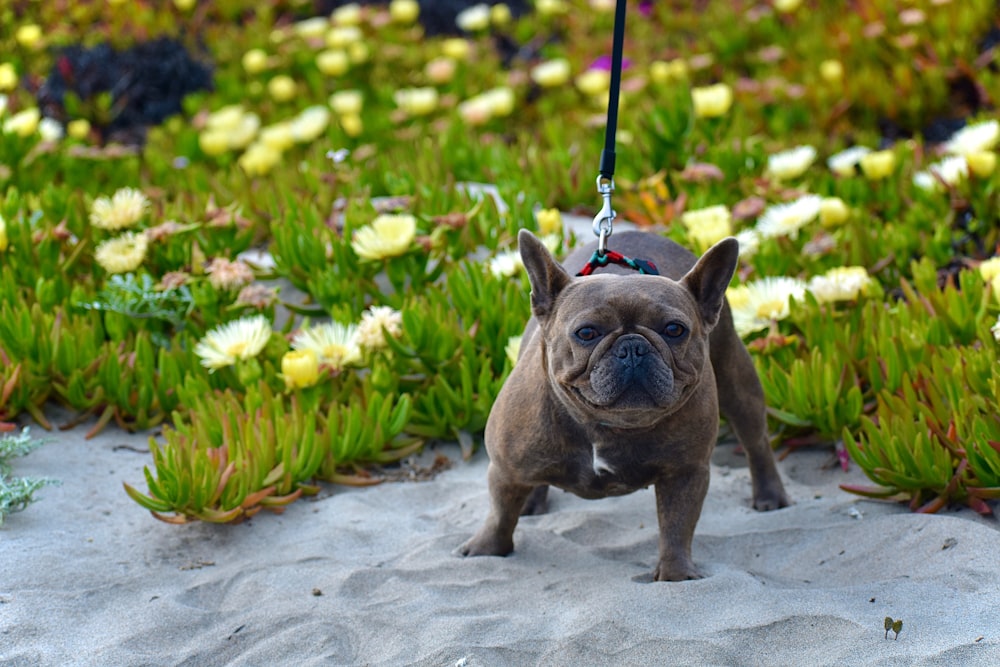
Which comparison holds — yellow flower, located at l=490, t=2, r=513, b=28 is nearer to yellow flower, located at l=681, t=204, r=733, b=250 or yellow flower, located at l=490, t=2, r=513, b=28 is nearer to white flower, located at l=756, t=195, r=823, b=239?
white flower, located at l=756, t=195, r=823, b=239

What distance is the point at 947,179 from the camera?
207 inches

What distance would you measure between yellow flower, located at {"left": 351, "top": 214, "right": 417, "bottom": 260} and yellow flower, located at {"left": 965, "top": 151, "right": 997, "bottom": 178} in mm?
2503

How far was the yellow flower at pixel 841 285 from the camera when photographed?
170 inches

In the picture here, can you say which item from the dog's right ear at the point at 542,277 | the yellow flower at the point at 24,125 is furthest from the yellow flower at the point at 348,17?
the dog's right ear at the point at 542,277

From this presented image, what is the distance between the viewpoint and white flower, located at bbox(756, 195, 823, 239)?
4820 mm

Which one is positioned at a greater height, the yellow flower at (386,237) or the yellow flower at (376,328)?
the yellow flower at (386,237)

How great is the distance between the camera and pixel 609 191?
11.2 ft

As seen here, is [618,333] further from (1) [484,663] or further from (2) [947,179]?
(2) [947,179]

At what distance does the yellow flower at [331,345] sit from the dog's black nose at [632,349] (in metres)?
1.69

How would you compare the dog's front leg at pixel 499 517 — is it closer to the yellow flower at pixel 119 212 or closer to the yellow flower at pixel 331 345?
the yellow flower at pixel 331 345

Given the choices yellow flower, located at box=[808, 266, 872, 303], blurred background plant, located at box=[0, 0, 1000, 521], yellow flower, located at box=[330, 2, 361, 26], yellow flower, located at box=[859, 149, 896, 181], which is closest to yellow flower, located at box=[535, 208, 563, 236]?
blurred background plant, located at box=[0, 0, 1000, 521]

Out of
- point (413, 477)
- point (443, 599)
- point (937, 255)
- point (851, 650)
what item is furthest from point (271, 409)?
point (937, 255)

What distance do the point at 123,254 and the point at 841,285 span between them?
2.88m

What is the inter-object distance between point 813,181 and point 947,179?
0.82 metres
